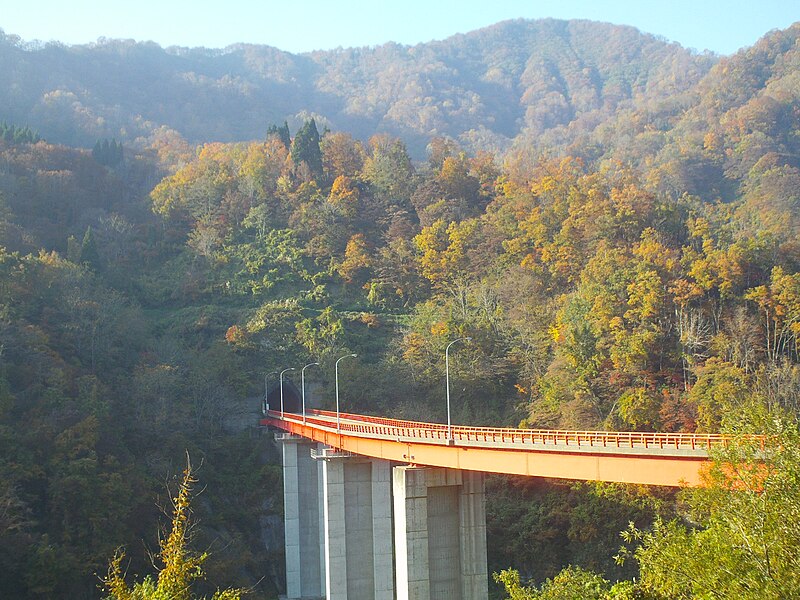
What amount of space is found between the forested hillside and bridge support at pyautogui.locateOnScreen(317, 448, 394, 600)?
10957 millimetres

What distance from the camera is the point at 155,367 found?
73.0 meters

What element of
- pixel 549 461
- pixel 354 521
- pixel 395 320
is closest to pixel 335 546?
pixel 354 521

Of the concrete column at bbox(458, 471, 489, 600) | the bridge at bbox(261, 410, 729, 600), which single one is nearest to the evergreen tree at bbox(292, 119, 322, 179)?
the bridge at bbox(261, 410, 729, 600)

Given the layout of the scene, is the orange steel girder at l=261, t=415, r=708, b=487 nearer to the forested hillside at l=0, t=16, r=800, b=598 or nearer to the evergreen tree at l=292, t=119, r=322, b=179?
the forested hillside at l=0, t=16, r=800, b=598

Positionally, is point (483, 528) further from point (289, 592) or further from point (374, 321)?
point (374, 321)

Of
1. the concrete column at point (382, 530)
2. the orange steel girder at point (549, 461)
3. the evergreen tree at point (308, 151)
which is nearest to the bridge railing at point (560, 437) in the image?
the orange steel girder at point (549, 461)

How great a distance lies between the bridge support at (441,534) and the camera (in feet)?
124

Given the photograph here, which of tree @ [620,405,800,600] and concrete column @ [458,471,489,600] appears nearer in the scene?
tree @ [620,405,800,600]

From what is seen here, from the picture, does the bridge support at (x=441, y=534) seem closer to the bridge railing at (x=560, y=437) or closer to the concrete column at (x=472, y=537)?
the concrete column at (x=472, y=537)

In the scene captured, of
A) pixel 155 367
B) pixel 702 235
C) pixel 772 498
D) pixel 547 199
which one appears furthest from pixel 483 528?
pixel 547 199

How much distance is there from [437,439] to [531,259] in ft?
159

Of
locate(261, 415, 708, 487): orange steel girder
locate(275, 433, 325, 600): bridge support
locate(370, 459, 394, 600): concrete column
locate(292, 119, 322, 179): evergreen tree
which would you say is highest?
locate(292, 119, 322, 179): evergreen tree

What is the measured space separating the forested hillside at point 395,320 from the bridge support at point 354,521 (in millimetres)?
10957

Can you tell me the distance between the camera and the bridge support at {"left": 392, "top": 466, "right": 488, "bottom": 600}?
3772 centimetres
